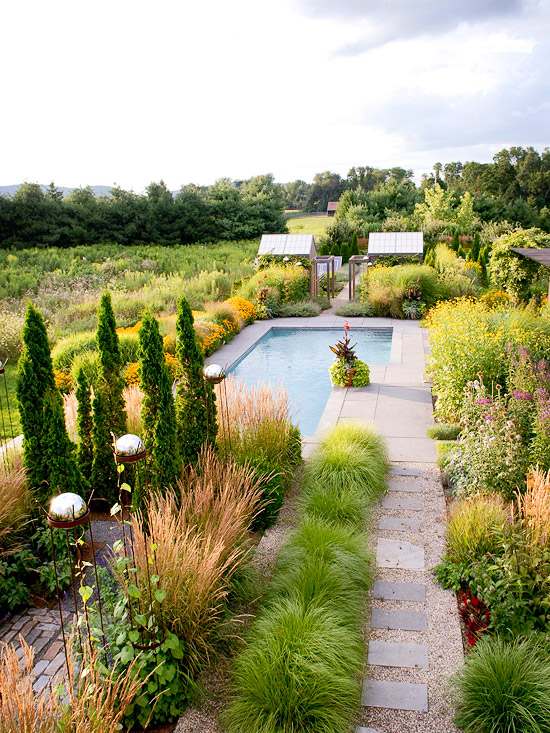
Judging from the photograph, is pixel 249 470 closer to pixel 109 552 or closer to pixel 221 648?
pixel 109 552

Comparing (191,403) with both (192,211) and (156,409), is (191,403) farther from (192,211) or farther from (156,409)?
(192,211)

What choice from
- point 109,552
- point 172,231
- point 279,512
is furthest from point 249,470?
point 172,231

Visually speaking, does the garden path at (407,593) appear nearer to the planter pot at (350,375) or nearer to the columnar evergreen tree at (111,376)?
the planter pot at (350,375)

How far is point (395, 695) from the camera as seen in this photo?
3.03 meters

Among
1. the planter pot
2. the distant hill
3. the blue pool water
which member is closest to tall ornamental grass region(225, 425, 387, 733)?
the blue pool water

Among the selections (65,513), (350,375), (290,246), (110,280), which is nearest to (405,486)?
(350,375)

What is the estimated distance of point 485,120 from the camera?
9.47m

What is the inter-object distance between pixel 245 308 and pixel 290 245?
3.35 metres

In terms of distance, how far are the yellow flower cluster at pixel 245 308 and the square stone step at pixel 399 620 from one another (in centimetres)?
1020

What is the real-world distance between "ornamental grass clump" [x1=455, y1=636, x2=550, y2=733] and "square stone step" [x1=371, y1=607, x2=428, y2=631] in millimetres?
580

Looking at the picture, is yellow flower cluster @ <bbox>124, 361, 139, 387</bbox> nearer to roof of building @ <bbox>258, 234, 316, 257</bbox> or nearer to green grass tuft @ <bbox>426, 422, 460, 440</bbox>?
green grass tuft @ <bbox>426, 422, 460, 440</bbox>

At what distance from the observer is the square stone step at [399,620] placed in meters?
3.56

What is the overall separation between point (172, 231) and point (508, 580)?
91.6 ft

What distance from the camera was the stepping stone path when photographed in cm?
293
